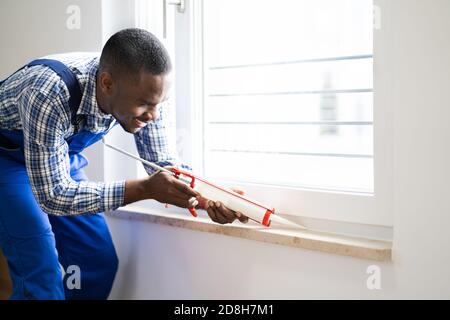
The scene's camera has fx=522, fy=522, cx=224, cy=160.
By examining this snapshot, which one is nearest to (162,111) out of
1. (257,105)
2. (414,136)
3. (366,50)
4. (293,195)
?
(257,105)

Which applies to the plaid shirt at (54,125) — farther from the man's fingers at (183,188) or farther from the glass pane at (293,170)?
the glass pane at (293,170)

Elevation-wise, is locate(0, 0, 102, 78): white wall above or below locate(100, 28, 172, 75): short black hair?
above

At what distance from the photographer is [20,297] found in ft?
4.34

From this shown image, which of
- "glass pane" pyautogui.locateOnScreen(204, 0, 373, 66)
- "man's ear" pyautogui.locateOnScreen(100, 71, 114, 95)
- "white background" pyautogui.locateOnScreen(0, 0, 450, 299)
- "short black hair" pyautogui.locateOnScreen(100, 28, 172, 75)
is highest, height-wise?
"glass pane" pyautogui.locateOnScreen(204, 0, 373, 66)

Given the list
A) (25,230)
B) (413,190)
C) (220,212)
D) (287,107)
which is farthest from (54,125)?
(413,190)

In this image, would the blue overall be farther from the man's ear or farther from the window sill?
the window sill

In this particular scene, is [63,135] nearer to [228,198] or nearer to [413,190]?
[228,198]

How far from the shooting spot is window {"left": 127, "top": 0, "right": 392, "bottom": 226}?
126 centimetres

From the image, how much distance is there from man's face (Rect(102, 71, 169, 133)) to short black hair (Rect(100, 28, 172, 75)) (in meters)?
0.02

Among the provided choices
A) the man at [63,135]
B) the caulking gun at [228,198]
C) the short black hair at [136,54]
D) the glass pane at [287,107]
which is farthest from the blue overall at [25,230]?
the glass pane at [287,107]

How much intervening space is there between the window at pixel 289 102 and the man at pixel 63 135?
201 millimetres

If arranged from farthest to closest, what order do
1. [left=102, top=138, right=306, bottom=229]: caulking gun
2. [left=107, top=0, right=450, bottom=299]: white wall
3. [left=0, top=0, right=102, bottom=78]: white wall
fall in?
[left=0, top=0, right=102, bottom=78]: white wall
[left=102, top=138, right=306, bottom=229]: caulking gun
[left=107, top=0, right=450, bottom=299]: white wall

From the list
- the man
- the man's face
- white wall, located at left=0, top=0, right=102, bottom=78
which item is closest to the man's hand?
the man
